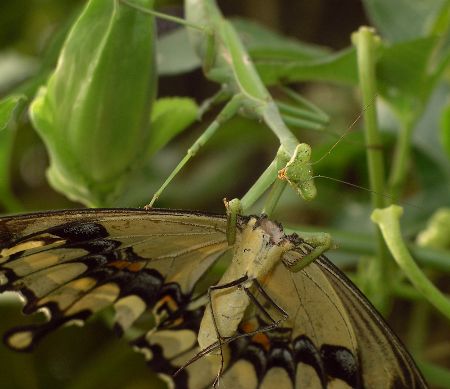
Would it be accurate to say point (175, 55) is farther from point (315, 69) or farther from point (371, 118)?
point (371, 118)

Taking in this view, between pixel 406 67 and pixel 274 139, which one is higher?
pixel 406 67

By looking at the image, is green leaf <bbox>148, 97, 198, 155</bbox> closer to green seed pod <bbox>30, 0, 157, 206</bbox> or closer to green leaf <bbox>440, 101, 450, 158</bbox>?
green seed pod <bbox>30, 0, 157, 206</bbox>

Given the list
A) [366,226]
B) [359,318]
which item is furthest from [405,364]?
[366,226]

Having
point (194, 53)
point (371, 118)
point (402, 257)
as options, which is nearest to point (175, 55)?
point (194, 53)

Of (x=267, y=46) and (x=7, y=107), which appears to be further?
(x=267, y=46)

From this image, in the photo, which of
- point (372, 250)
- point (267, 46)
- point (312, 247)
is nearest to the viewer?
point (312, 247)

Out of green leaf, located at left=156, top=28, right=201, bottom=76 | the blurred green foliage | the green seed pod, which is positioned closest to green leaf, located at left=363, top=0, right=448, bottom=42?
the blurred green foliage

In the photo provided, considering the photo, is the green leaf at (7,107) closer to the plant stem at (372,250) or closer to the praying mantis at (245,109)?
the praying mantis at (245,109)
